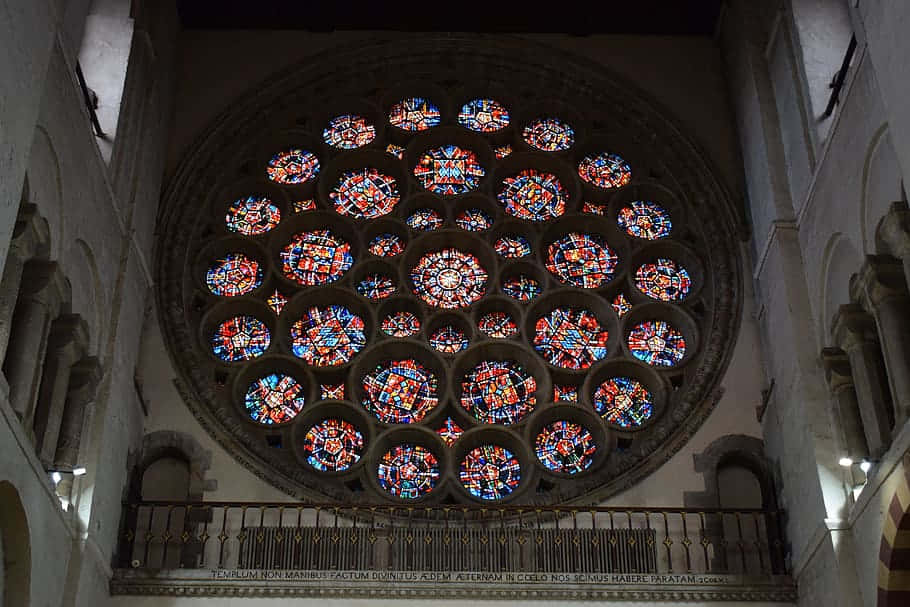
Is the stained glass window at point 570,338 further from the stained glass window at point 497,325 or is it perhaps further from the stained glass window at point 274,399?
the stained glass window at point 274,399

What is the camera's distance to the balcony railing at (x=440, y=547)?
1215cm

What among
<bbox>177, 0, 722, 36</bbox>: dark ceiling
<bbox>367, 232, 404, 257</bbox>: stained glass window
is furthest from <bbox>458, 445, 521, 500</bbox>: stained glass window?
<bbox>177, 0, 722, 36</bbox>: dark ceiling

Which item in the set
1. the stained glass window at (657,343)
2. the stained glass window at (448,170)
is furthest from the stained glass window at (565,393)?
the stained glass window at (448,170)

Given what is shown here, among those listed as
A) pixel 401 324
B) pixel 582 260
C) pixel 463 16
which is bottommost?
pixel 401 324

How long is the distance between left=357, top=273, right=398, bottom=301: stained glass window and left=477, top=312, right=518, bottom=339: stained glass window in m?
1.04

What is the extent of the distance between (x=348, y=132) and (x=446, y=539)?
18.3 feet

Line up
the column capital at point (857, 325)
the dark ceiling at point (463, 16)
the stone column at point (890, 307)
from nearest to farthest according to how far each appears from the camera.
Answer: the stone column at point (890, 307) < the column capital at point (857, 325) < the dark ceiling at point (463, 16)

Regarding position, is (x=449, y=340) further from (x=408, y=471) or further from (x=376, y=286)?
(x=408, y=471)

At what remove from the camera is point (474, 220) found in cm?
1540

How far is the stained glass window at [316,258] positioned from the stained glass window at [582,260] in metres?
2.26

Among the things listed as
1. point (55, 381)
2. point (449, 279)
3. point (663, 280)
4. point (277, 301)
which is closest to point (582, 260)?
point (663, 280)

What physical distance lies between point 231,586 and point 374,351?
3124 millimetres

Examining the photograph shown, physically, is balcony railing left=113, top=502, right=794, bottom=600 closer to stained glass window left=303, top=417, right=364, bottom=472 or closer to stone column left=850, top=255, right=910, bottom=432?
stained glass window left=303, top=417, right=364, bottom=472

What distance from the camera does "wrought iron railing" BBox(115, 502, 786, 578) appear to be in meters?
12.5
